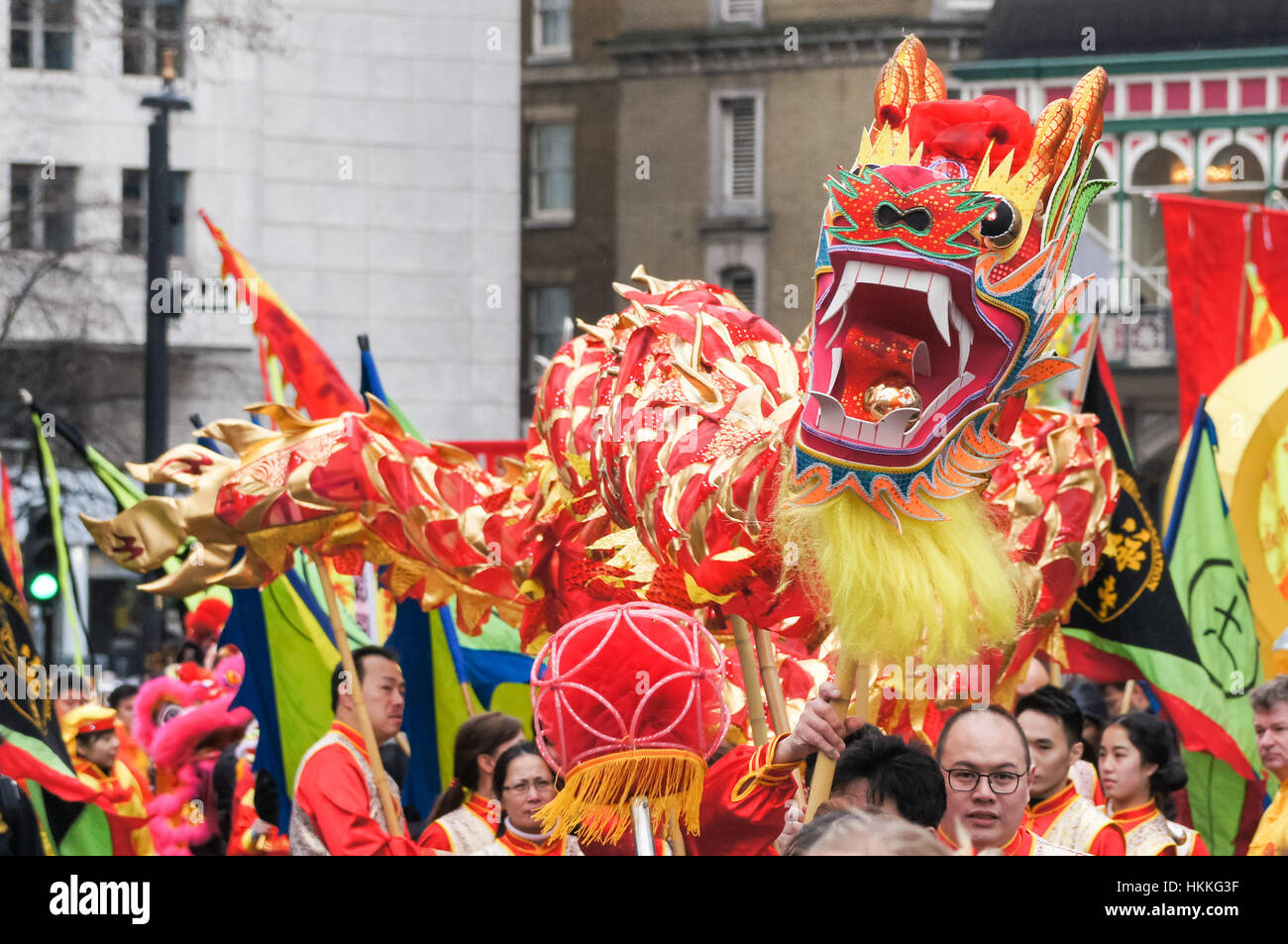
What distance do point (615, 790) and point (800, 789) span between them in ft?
1.60

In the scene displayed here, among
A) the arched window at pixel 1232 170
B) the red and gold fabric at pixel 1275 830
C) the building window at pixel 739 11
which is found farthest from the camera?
the building window at pixel 739 11

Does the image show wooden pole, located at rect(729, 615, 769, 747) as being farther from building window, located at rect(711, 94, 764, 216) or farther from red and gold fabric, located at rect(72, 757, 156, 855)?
building window, located at rect(711, 94, 764, 216)

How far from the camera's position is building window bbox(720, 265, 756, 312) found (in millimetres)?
19905

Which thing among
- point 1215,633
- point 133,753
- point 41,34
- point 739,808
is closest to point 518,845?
point 739,808

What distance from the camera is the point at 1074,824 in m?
4.51

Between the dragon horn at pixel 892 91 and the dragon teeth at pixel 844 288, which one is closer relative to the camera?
the dragon teeth at pixel 844 288

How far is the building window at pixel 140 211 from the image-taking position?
1891 cm

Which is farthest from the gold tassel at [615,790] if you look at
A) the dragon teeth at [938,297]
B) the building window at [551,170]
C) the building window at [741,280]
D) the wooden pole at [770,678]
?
the building window at [551,170]

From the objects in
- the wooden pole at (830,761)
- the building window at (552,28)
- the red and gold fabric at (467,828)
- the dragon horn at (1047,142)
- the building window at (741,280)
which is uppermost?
the building window at (552,28)

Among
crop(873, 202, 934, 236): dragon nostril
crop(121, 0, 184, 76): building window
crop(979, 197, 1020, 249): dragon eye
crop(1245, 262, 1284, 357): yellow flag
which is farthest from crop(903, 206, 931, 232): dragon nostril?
crop(121, 0, 184, 76): building window

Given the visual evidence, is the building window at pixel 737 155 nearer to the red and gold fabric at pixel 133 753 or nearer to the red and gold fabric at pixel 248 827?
the red and gold fabric at pixel 133 753

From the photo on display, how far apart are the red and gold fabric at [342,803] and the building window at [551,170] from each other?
16.5m

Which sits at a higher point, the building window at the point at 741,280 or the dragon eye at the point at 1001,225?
the dragon eye at the point at 1001,225
